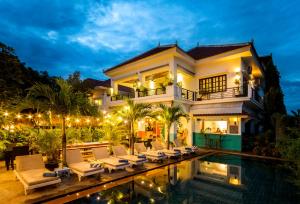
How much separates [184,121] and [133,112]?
29.0 ft

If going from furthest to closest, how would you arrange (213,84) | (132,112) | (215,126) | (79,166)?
1. (215,126)
2. (213,84)
3. (132,112)
4. (79,166)

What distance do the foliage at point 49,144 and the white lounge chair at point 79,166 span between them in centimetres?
142

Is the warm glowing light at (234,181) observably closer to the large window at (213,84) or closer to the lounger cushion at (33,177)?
the lounger cushion at (33,177)

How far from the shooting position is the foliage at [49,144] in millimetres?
10062

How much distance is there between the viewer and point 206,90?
19.5m

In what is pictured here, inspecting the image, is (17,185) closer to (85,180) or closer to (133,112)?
(85,180)

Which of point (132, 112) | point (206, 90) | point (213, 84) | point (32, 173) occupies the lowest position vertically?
point (32, 173)

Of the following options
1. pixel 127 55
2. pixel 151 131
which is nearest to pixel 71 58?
pixel 127 55

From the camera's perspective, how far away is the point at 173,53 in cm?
1670

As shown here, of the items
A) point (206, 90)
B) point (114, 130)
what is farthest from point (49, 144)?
point (206, 90)

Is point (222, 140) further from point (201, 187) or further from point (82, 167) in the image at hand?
point (82, 167)

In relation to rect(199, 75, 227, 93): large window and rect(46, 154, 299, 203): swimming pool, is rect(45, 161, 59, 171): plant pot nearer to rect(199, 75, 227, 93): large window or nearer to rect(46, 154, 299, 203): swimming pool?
rect(46, 154, 299, 203): swimming pool

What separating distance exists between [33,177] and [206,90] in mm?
16738

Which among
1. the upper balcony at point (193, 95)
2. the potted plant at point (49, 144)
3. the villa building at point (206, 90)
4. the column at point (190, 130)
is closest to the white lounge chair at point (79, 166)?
the potted plant at point (49, 144)
